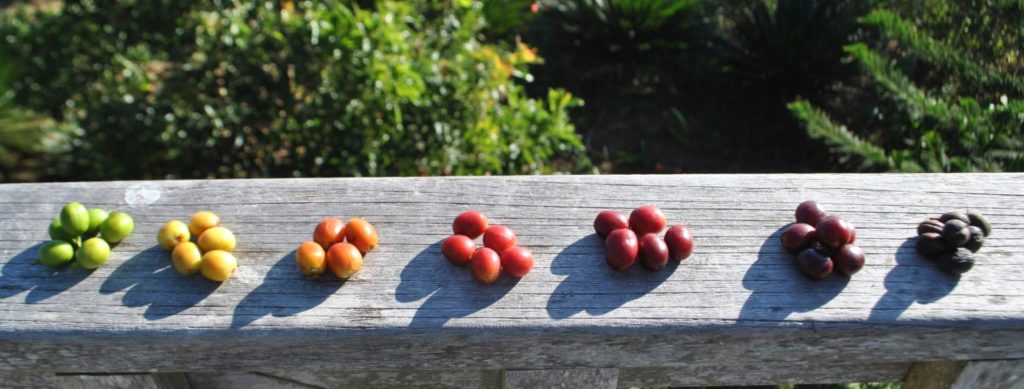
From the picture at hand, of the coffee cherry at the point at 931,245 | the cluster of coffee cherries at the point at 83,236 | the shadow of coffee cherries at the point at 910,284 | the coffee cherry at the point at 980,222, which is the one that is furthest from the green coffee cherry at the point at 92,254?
the coffee cherry at the point at 980,222

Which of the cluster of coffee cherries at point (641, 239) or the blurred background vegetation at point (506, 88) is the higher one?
the cluster of coffee cherries at point (641, 239)

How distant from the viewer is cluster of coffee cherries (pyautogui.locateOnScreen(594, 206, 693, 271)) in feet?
5.57

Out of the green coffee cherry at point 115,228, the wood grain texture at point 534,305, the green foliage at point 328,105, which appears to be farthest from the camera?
the green foliage at point 328,105

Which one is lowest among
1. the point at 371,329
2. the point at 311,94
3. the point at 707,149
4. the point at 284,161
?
the point at 707,149

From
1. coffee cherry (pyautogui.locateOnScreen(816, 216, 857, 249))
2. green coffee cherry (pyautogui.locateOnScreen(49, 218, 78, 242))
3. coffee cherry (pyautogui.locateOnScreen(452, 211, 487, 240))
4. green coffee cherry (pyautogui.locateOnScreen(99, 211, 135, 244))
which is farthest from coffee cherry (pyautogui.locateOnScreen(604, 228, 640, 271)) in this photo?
green coffee cherry (pyautogui.locateOnScreen(49, 218, 78, 242))

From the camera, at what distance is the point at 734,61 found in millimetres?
4410

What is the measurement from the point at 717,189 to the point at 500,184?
0.58 meters

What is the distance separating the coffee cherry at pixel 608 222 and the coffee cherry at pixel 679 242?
0.11m

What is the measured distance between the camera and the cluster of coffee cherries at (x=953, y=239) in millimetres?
1690

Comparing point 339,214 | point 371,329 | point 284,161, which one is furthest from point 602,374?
point 284,161

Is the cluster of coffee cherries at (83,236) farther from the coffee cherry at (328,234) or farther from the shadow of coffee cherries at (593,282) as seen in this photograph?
the shadow of coffee cherries at (593,282)

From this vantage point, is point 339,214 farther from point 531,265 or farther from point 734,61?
point 734,61

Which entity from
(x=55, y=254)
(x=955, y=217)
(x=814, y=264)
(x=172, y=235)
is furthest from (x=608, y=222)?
(x=55, y=254)

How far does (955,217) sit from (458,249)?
3.81 feet
